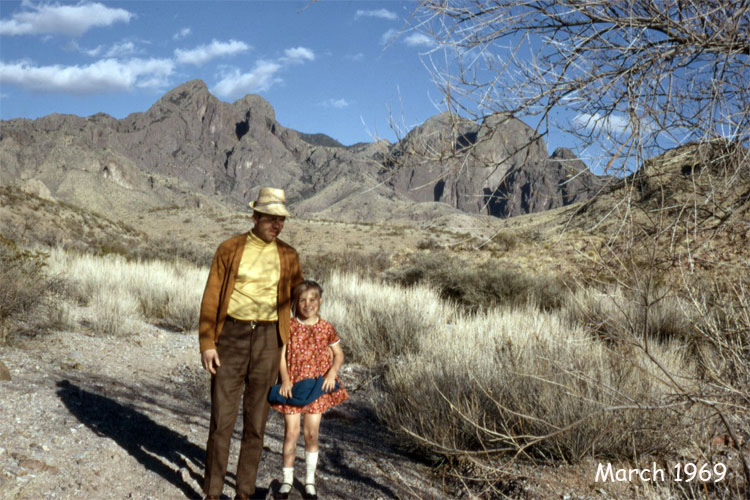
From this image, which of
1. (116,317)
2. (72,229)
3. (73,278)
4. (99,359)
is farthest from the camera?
(72,229)

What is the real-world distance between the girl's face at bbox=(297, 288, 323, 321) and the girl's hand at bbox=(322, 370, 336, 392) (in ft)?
1.25

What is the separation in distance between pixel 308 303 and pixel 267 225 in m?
0.55

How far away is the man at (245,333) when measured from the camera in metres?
3.09

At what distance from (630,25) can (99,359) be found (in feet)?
20.6

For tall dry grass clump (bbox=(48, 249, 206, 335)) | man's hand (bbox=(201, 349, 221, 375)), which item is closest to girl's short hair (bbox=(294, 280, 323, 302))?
man's hand (bbox=(201, 349, 221, 375))

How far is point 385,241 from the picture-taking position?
31.8 m

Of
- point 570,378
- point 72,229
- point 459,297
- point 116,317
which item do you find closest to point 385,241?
point 72,229

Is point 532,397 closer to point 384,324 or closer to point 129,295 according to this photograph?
point 384,324

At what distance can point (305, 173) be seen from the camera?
655ft

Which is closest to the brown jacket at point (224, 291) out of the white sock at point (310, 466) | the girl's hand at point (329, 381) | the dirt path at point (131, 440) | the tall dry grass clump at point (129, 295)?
the girl's hand at point (329, 381)

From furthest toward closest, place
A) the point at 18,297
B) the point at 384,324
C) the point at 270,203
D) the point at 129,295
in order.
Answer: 1. the point at 129,295
2. the point at 384,324
3. the point at 18,297
4. the point at 270,203

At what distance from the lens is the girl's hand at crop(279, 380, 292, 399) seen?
126 inches

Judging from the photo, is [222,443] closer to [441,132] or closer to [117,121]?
[441,132]

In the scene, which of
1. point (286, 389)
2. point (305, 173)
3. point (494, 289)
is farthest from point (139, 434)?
point (305, 173)
